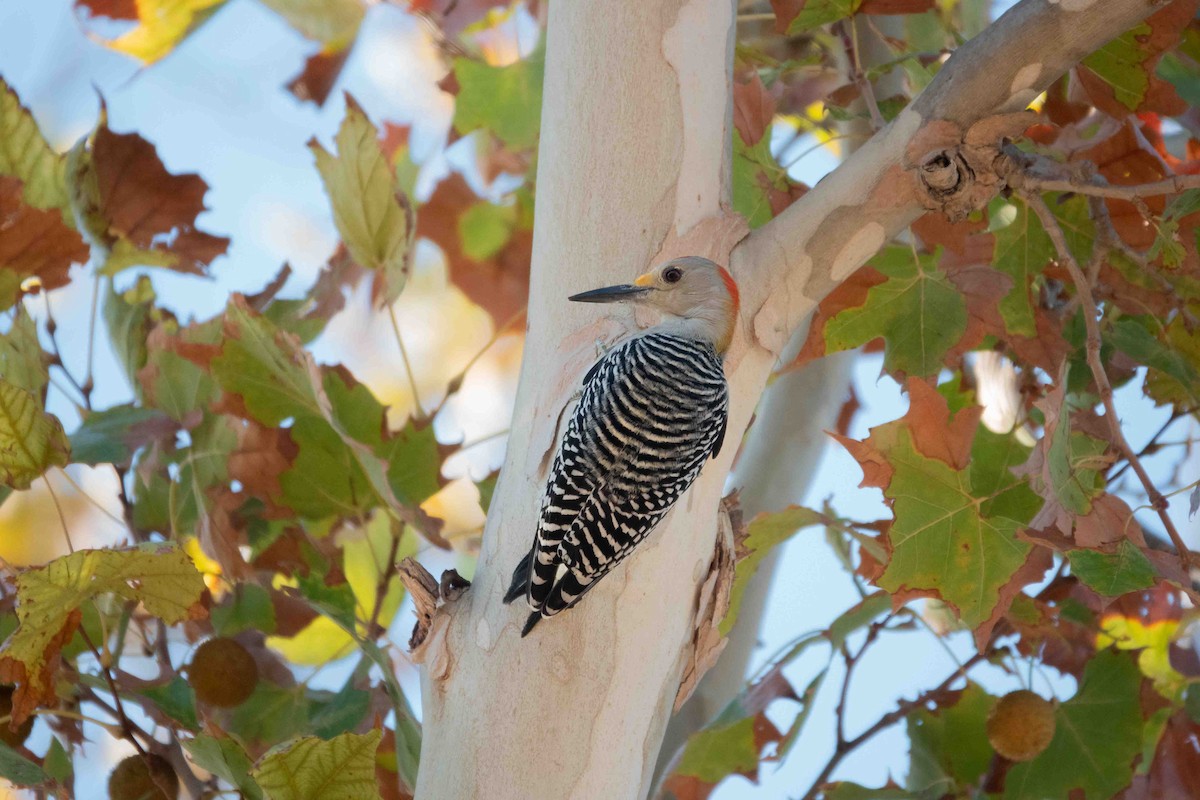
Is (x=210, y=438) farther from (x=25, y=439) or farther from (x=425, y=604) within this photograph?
(x=425, y=604)

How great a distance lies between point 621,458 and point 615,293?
19 centimetres

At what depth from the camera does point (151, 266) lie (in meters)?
1.60

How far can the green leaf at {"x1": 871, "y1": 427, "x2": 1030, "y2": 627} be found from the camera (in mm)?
1265

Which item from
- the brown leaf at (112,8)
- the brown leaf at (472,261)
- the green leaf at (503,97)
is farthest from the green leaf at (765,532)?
the brown leaf at (112,8)

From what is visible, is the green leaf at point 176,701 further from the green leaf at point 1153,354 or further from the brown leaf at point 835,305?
the green leaf at point 1153,354

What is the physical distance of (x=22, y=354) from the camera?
4.79ft

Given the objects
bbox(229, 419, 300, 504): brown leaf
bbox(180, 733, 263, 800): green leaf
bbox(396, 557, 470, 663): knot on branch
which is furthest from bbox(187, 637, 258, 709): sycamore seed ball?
bbox(396, 557, 470, 663): knot on branch

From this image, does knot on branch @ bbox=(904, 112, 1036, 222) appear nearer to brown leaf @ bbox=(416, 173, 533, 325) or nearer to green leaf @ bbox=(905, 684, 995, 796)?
green leaf @ bbox=(905, 684, 995, 796)

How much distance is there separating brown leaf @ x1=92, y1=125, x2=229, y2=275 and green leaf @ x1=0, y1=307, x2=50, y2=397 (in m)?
0.19

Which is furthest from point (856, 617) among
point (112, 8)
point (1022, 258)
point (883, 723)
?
point (112, 8)

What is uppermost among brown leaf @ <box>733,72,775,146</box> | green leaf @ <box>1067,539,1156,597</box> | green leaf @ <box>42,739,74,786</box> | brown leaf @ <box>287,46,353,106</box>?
brown leaf @ <box>287,46,353,106</box>

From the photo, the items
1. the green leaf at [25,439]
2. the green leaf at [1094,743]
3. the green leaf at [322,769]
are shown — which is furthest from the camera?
the green leaf at [1094,743]

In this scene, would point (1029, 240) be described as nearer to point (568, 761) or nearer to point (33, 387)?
point (568, 761)

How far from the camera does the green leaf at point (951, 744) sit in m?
1.57
